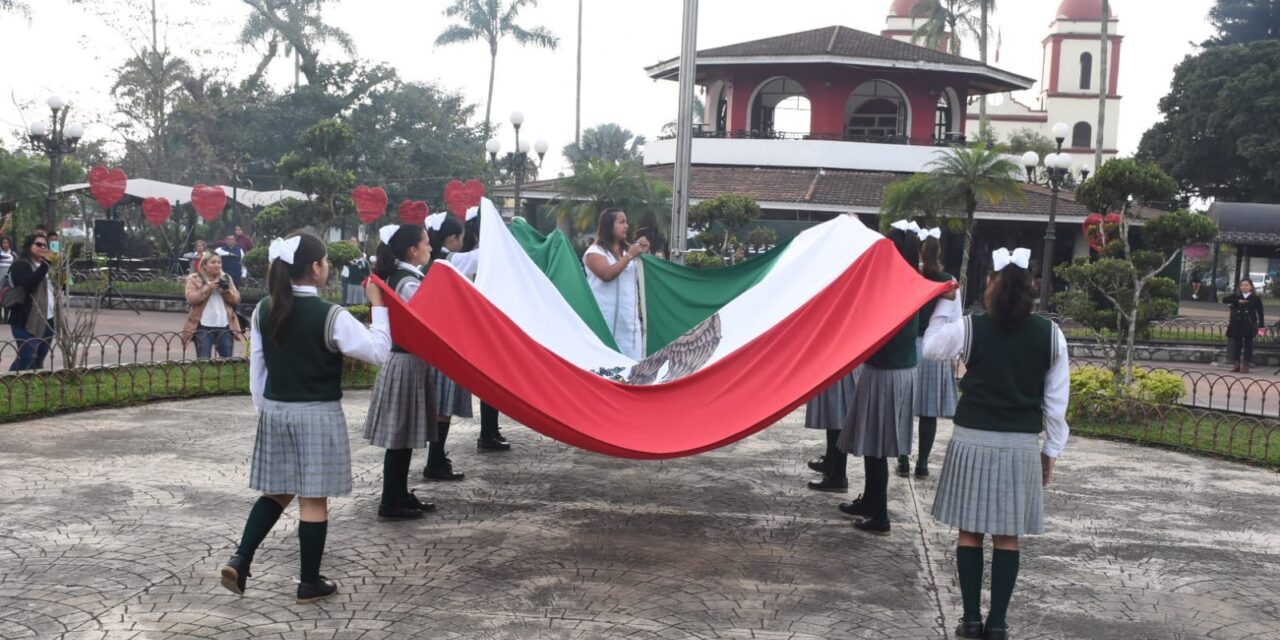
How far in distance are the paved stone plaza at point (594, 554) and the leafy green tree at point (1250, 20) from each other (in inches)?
1642

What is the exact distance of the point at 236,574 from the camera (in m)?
4.52

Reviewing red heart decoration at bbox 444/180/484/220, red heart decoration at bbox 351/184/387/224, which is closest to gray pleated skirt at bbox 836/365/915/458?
red heart decoration at bbox 444/180/484/220

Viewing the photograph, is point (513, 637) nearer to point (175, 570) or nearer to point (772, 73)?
point (175, 570)

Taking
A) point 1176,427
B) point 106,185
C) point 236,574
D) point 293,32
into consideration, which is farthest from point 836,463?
point 293,32

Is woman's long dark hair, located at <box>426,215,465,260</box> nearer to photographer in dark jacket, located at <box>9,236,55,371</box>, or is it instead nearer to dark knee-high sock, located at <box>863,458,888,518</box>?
dark knee-high sock, located at <box>863,458,888,518</box>

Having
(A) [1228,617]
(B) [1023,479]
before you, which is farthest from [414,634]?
(A) [1228,617]

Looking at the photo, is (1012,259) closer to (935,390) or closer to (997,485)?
(997,485)

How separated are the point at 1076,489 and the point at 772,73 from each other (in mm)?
21694

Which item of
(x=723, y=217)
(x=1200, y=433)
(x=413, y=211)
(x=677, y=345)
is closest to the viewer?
(x=677, y=345)

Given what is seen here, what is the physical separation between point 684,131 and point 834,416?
5.06 metres

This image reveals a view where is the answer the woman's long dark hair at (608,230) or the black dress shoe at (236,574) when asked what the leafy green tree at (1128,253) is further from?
the black dress shoe at (236,574)

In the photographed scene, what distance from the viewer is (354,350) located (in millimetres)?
4496

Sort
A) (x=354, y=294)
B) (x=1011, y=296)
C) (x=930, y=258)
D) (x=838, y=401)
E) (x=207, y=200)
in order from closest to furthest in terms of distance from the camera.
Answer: (x=1011, y=296) → (x=930, y=258) → (x=838, y=401) → (x=354, y=294) → (x=207, y=200)

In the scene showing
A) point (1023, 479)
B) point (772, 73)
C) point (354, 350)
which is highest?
point (772, 73)
